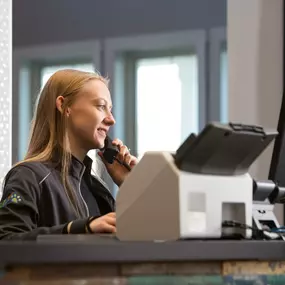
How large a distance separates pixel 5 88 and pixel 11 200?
1030mm

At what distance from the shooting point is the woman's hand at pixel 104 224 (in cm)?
147

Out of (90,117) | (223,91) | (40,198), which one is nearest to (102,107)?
(90,117)

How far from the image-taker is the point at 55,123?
201 cm

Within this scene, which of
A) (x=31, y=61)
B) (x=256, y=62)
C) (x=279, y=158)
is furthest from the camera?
(x=31, y=61)

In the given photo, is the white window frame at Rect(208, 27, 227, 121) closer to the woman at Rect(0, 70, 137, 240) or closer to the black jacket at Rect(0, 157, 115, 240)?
the woman at Rect(0, 70, 137, 240)

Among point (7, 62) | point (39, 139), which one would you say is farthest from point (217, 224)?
point (7, 62)

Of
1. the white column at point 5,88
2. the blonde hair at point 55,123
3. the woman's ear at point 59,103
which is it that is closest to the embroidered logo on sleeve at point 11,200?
the blonde hair at point 55,123

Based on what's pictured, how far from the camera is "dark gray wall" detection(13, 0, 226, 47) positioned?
4449mm

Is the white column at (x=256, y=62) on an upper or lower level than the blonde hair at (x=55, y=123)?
upper

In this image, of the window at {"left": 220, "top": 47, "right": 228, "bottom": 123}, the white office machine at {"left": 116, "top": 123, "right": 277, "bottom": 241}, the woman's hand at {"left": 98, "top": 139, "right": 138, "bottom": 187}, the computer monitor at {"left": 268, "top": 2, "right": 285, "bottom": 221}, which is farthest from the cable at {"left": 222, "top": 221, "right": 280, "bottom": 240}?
the window at {"left": 220, "top": 47, "right": 228, "bottom": 123}

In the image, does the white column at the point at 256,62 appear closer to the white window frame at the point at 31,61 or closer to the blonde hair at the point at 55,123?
the blonde hair at the point at 55,123

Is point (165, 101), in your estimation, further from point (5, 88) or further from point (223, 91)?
point (5, 88)

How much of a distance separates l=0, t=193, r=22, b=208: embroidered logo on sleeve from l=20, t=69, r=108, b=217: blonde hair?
16 cm

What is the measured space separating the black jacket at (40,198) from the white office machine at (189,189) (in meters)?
0.40
